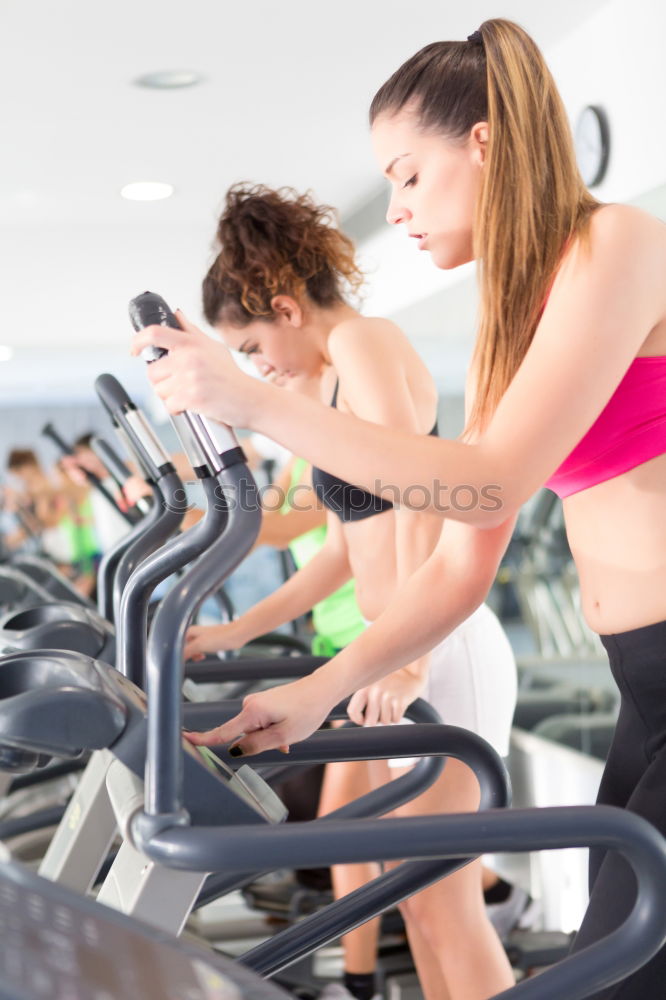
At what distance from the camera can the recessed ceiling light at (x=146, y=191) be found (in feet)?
17.8

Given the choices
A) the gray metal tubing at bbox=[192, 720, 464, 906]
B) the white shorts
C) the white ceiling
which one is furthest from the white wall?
the gray metal tubing at bbox=[192, 720, 464, 906]

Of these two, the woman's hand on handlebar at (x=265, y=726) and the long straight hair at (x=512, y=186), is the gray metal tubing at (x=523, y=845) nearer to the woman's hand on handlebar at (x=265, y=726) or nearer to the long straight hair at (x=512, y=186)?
the woman's hand on handlebar at (x=265, y=726)

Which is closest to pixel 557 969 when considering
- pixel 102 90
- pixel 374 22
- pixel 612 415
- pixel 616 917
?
pixel 616 917

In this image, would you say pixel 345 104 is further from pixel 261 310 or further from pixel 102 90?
pixel 261 310

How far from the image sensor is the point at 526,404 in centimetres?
112

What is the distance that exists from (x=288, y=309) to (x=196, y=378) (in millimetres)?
1462

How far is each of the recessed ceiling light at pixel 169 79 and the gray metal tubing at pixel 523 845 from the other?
3492mm

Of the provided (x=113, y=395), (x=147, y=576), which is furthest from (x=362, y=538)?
(x=147, y=576)

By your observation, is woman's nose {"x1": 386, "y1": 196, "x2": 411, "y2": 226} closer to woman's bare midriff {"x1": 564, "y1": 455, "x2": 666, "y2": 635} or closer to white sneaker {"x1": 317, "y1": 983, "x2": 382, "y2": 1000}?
woman's bare midriff {"x1": 564, "y1": 455, "x2": 666, "y2": 635}

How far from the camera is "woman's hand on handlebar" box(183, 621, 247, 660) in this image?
80.7 inches

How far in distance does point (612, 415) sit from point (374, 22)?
2.67m

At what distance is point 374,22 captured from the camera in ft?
→ 11.6

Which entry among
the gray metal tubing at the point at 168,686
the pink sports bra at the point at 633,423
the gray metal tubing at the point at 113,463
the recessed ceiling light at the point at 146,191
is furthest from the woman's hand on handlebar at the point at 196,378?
the recessed ceiling light at the point at 146,191

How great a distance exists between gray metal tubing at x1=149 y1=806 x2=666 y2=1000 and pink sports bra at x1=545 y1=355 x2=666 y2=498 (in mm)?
474
